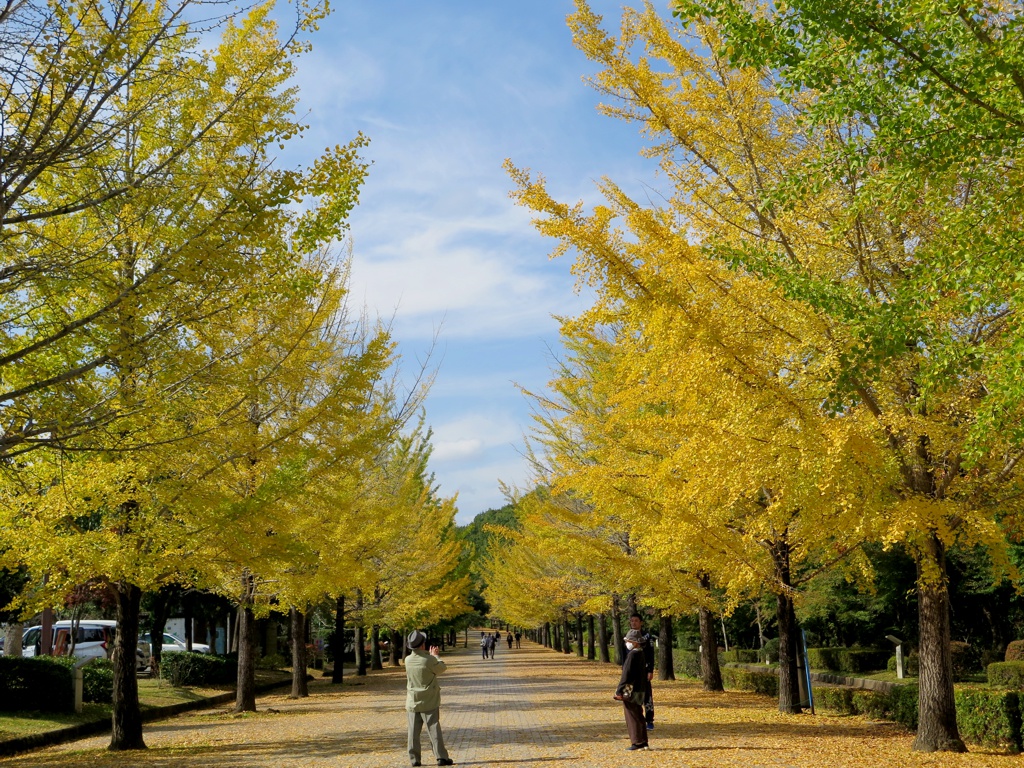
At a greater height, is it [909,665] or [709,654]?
[709,654]

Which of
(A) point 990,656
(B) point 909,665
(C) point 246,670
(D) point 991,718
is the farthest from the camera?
(A) point 990,656

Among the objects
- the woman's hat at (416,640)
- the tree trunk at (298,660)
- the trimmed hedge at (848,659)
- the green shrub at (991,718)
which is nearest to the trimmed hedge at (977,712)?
the green shrub at (991,718)

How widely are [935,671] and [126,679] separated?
34.3ft

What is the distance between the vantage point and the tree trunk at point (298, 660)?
75.0 feet

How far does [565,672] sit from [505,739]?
67.2ft

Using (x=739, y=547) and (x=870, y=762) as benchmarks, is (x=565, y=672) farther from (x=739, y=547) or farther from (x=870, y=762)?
(x=870, y=762)

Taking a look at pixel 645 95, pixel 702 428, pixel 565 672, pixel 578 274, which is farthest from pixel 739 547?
pixel 565 672

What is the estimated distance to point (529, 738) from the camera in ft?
40.0

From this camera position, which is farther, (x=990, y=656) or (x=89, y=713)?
(x=990, y=656)

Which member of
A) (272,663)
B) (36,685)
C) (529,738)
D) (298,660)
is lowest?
(272,663)

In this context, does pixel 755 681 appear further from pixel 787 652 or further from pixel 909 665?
pixel 909 665

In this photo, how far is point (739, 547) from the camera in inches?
522

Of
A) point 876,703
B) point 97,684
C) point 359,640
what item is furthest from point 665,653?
point 97,684

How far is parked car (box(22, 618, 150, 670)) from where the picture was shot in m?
29.7
